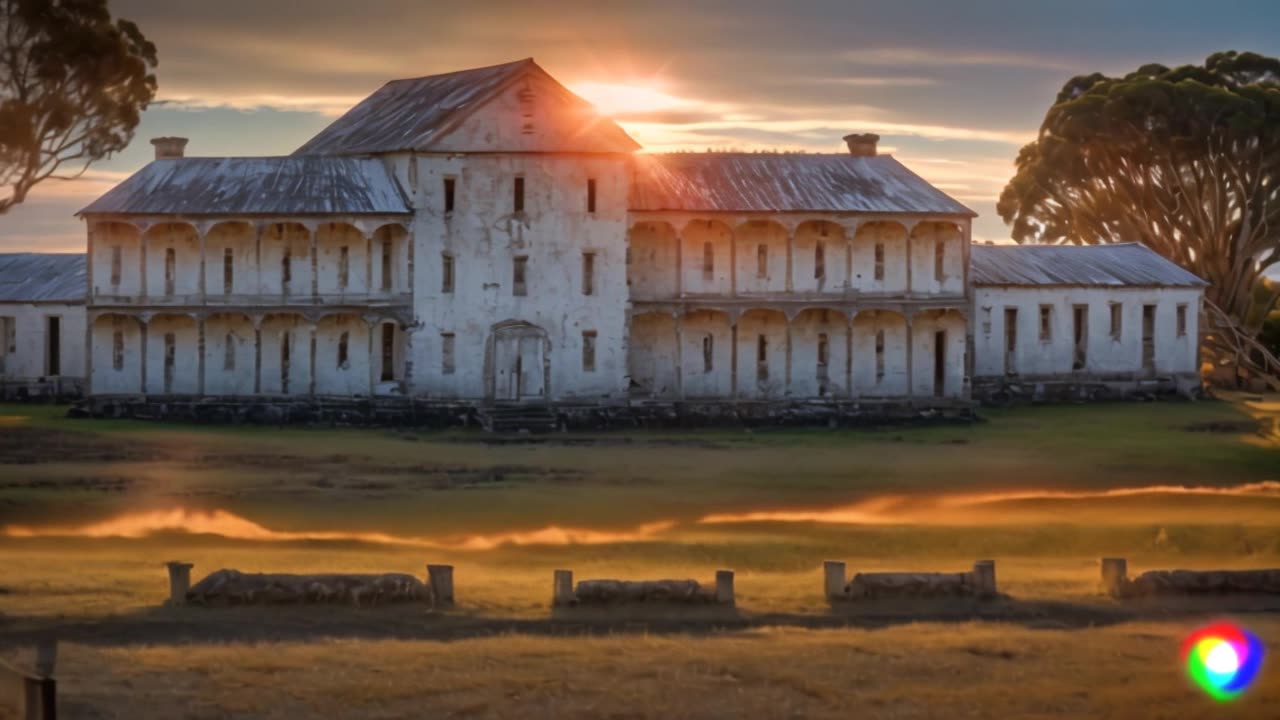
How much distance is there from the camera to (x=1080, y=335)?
69.4 meters

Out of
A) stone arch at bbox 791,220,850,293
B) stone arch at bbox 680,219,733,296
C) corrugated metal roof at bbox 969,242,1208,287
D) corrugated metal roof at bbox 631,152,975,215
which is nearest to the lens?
corrugated metal roof at bbox 631,152,975,215

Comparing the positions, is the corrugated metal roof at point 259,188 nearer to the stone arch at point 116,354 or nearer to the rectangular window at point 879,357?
the stone arch at point 116,354

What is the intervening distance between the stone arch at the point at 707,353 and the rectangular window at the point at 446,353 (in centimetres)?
770

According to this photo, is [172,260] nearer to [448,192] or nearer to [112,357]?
[112,357]

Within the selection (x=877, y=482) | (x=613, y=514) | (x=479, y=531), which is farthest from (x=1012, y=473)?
(x=479, y=531)

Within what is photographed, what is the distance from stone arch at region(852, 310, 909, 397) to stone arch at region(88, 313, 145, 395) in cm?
2190

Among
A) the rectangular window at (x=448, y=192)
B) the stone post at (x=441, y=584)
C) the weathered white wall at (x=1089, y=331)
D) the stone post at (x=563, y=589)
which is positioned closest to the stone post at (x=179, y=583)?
the stone post at (x=441, y=584)

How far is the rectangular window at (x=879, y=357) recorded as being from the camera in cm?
6162

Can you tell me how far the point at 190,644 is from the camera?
20.7m

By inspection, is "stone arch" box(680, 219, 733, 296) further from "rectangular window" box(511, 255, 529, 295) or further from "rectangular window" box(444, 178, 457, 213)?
"rectangular window" box(444, 178, 457, 213)

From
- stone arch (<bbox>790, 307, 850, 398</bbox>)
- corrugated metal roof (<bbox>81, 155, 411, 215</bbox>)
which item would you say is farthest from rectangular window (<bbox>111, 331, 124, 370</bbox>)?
stone arch (<bbox>790, 307, 850, 398</bbox>)

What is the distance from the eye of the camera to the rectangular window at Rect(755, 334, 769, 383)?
2386 inches

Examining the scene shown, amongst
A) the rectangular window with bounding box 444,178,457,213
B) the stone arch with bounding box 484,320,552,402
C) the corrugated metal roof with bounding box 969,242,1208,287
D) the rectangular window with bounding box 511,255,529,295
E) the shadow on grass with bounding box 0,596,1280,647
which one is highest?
the rectangular window with bounding box 444,178,457,213

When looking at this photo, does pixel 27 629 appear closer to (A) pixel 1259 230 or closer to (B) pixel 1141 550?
(B) pixel 1141 550
